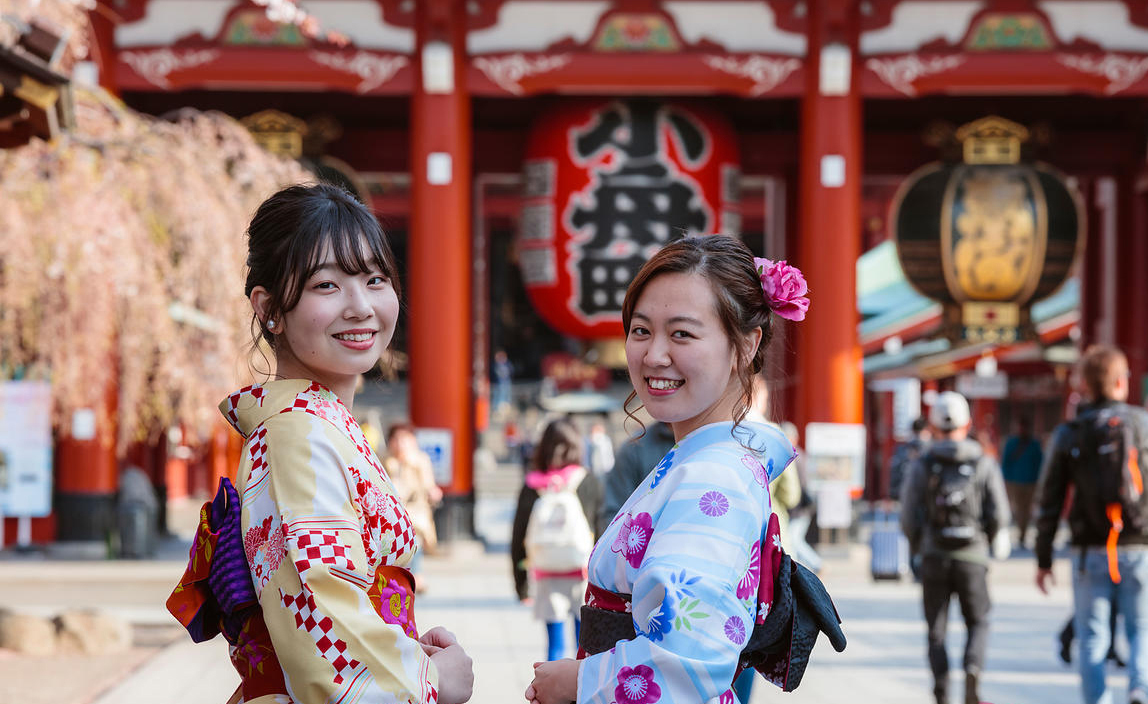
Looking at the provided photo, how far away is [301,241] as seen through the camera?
2.17 metres

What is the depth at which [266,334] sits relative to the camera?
2.26m

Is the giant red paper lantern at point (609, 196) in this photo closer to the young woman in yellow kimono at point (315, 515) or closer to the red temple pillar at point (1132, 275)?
the red temple pillar at point (1132, 275)

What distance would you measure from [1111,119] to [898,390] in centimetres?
691

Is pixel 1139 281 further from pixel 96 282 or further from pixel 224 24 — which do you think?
pixel 96 282

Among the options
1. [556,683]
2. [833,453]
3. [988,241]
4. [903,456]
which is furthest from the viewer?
[988,241]

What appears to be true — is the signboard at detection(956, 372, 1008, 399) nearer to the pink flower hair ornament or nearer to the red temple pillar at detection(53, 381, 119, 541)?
the red temple pillar at detection(53, 381, 119, 541)

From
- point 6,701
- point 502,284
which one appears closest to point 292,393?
point 6,701

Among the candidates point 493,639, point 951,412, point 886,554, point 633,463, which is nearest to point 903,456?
point 886,554

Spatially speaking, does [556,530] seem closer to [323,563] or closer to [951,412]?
[951,412]

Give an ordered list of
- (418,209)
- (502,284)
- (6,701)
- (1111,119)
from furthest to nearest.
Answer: (502,284) < (1111,119) < (418,209) < (6,701)

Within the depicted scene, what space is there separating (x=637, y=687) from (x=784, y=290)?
0.70 m

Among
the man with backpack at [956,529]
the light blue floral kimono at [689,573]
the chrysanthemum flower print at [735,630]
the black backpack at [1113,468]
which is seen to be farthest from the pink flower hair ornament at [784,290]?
the man with backpack at [956,529]

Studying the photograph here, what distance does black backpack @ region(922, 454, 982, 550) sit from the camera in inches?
227

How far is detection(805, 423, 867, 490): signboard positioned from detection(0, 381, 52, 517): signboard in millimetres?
7293
